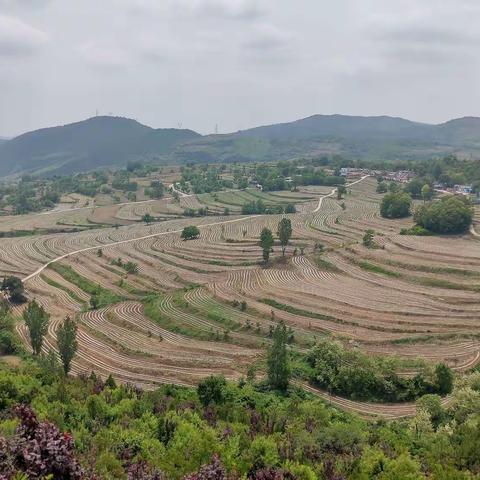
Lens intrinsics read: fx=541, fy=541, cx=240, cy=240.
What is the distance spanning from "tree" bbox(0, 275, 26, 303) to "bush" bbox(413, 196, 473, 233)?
2460 inches

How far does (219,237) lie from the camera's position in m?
97.8

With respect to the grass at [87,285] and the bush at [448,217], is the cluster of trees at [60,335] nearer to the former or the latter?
the grass at [87,285]

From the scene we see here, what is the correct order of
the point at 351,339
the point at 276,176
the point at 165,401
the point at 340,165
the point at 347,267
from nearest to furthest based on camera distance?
the point at 165,401, the point at 351,339, the point at 347,267, the point at 276,176, the point at 340,165

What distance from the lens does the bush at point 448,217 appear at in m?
86.9

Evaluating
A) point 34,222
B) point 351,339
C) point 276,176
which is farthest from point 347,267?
point 276,176

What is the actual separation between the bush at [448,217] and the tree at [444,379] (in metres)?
50.5

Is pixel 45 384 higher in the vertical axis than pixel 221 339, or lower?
higher

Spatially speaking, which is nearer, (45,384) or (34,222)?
(45,384)

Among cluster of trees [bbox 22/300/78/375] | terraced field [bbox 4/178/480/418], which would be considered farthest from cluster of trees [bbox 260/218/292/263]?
cluster of trees [bbox 22/300/78/375]

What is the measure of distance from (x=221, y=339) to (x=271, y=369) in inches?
539

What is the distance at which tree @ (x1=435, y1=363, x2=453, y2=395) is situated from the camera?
41.0m

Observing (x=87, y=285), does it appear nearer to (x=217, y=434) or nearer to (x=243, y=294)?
(x=243, y=294)

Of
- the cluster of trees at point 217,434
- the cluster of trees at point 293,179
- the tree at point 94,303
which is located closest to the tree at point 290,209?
the cluster of trees at point 293,179

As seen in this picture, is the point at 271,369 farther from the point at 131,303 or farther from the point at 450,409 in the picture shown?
the point at 131,303
